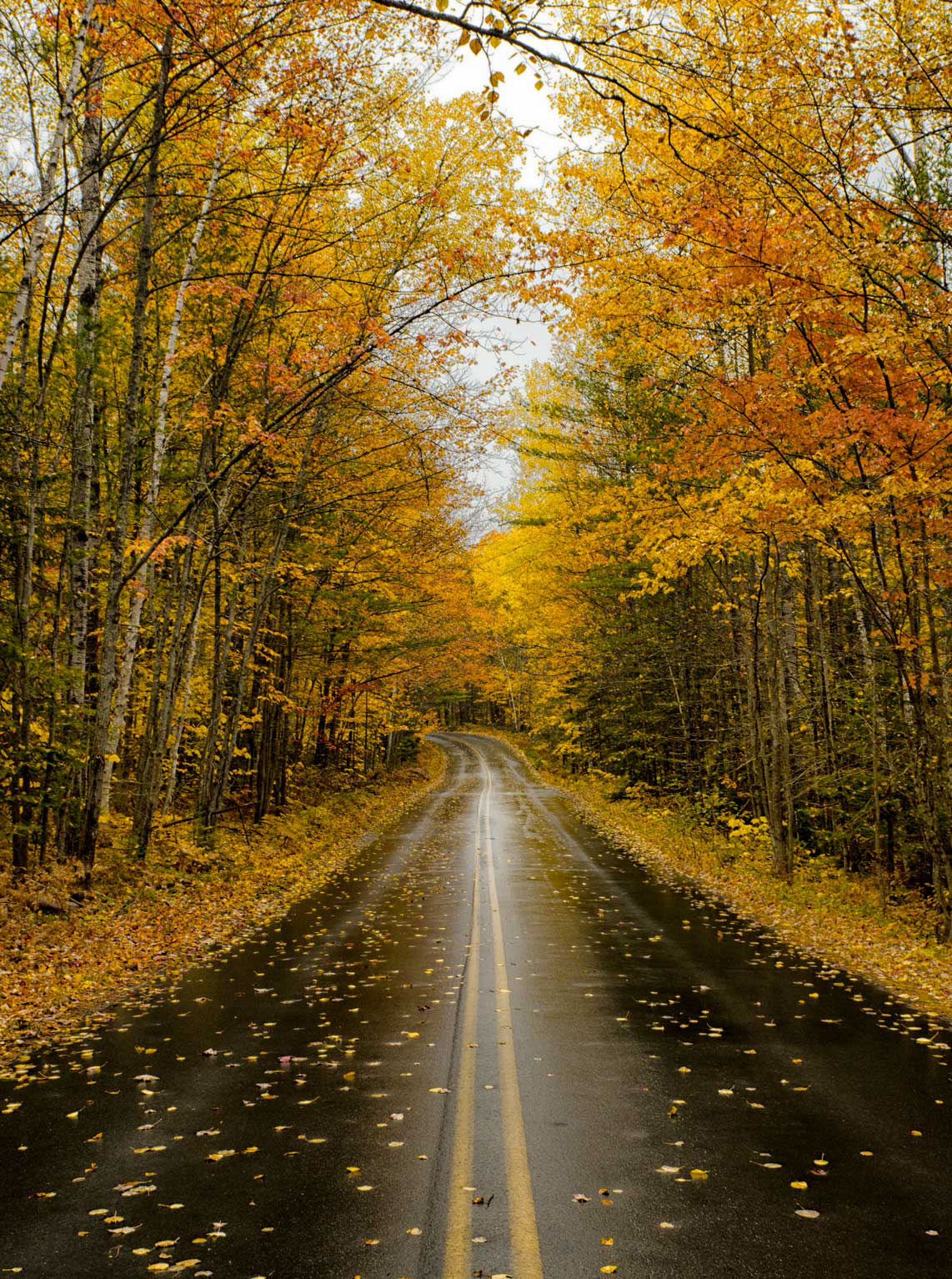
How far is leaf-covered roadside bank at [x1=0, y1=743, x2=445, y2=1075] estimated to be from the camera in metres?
7.08

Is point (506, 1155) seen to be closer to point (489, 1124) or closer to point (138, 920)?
point (489, 1124)

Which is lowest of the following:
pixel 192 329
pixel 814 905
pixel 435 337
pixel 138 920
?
pixel 814 905

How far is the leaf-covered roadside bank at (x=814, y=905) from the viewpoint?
27.3 feet

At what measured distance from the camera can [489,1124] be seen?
4.67 m

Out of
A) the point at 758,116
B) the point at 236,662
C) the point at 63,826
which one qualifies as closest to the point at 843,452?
the point at 758,116

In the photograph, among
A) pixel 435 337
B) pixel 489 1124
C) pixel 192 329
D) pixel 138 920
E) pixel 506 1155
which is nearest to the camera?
pixel 506 1155

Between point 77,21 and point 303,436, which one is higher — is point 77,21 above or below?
above

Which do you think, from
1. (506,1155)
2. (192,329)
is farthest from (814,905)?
(192,329)

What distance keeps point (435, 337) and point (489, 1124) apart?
31.2ft

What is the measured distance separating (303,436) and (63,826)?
289 inches

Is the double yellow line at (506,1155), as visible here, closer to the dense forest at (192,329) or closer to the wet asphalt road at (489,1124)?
the wet asphalt road at (489,1124)

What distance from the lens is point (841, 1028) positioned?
21.2 ft

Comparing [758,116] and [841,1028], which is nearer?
[841,1028]

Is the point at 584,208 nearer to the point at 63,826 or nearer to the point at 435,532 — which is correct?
the point at 435,532
